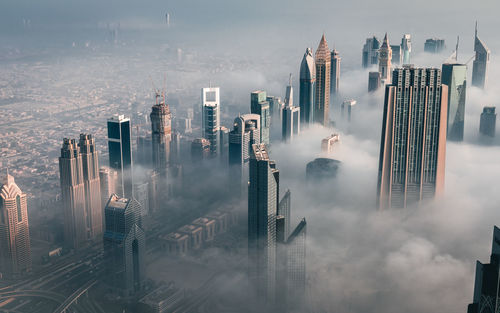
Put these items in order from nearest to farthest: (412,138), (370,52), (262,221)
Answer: (262,221) → (412,138) → (370,52)

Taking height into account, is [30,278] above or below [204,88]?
below

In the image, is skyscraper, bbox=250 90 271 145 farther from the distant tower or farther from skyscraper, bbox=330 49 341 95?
the distant tower

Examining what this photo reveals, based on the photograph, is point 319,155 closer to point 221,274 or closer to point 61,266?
point 221,274

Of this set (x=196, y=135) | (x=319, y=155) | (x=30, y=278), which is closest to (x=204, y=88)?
(x=196, y=135)

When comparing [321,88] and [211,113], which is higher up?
[321,88]

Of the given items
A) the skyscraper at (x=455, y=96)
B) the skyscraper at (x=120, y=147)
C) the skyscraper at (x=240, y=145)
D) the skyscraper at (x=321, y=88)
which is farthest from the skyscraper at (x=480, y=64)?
the skyscraper at (x=120, y=147)

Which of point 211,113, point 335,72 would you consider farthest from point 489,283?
point 335,72

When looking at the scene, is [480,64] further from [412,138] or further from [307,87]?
[412,138]
